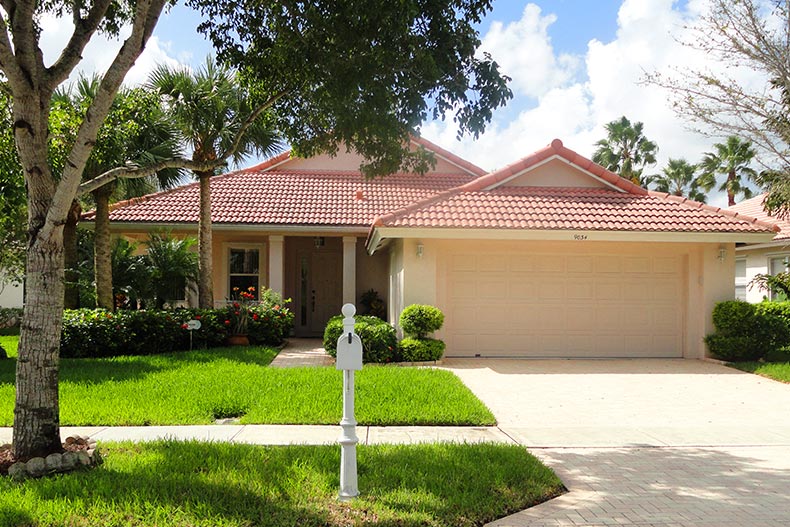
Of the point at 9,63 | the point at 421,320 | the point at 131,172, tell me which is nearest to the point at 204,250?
the point at 421,320

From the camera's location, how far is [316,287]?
1822 centimetres

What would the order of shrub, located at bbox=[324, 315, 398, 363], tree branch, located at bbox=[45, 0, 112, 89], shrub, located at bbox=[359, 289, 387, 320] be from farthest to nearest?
shrub, located at bbox=[359, 289, 387, 320] → shrub, located at bbox=[324, 315, 398, 363] → tree branch, located at bbox=[45, 0, 112, 89]

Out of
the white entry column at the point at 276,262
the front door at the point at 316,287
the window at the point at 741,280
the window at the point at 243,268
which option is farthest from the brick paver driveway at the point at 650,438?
the window at the point at 741,280

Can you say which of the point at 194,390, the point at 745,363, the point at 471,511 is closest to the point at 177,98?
the point at 194,390

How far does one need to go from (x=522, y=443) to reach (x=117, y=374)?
7.02 metres

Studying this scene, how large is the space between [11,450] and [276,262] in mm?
11289

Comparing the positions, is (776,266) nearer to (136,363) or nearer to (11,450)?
(136,363)

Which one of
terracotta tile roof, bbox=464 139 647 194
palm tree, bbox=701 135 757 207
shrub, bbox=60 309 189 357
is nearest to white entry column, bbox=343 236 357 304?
terracotta tile roof, bbox=464 139 647 194

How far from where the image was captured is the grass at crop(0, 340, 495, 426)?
7207 mm

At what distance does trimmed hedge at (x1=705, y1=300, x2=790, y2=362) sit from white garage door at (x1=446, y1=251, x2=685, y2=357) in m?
0.92

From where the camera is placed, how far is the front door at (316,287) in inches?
714

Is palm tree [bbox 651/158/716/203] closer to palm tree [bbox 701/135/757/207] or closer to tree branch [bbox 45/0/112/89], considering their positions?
palm tree [bbox 701/135/757/207]

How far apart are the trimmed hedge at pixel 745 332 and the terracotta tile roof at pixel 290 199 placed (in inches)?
346

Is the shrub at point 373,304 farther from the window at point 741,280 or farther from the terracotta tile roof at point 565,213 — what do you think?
the window at point 741,280
